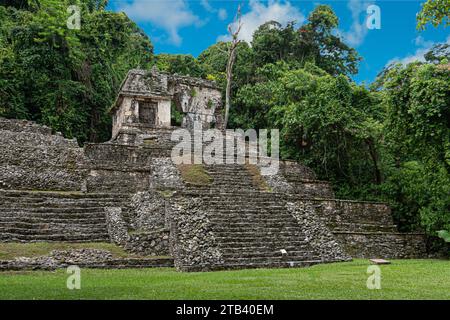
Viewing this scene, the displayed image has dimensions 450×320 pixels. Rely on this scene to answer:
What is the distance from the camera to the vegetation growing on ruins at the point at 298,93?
14.5 metres

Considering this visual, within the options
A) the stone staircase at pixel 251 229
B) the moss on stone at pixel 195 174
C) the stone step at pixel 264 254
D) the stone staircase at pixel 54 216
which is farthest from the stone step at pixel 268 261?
the moss on stone at pixel 195 174

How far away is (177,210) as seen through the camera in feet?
41.4

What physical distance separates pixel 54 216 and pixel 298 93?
12.7 m

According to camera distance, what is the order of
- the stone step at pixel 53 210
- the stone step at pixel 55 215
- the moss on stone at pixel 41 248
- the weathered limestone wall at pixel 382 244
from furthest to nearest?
the weathered limestone wall at pixel 382 244 → the stone step at pixel 53 210 → the stone step at pixel 55 215 → the moss on stone at pixel 41 248

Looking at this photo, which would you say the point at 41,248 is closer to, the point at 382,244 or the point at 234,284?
the point at 234,284

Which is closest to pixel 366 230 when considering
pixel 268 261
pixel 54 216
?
pixel 268 261

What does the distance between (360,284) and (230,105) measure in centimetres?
2342

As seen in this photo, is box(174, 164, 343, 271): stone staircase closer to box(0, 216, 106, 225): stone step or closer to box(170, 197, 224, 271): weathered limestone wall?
box(170, 197, 224, 271): weathered limestone wall

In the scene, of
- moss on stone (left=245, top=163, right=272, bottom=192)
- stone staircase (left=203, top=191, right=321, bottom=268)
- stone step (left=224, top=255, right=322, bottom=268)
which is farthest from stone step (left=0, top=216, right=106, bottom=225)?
moss on stone (left=245, top=163, right=272, bottom=192)

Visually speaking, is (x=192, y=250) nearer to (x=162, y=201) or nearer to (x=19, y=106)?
(x=162, y=201)

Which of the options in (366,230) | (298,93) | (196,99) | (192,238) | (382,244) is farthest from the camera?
(196,99)

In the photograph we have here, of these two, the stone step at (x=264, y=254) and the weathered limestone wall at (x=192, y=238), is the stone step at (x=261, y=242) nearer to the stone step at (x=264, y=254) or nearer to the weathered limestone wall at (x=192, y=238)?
the stone step at (x=264, y=254)

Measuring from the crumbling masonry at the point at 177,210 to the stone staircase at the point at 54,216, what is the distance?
26mm

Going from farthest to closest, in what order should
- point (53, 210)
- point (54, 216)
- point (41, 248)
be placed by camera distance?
point (53, 210), point (54, 216), point (41, 248)
